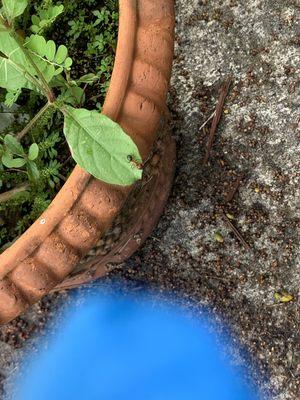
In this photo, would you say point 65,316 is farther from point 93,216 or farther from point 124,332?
point 93,216

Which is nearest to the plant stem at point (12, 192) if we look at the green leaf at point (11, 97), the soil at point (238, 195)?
the green leaf at point (11, 97)

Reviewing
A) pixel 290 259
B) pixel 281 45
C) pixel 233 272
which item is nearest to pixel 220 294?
pixel 233 272

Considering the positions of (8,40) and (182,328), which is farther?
(182,328)

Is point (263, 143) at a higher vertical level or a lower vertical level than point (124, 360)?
higher

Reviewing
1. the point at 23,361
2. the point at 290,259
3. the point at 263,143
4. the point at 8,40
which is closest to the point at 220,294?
the point at 290,259

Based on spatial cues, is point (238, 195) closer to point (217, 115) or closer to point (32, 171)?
point (217, 115)

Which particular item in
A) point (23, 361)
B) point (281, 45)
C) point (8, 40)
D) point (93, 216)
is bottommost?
point (23, 361)

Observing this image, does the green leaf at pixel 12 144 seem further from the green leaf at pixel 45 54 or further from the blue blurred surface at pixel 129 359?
the blue blurred surface at pixel 129 359
